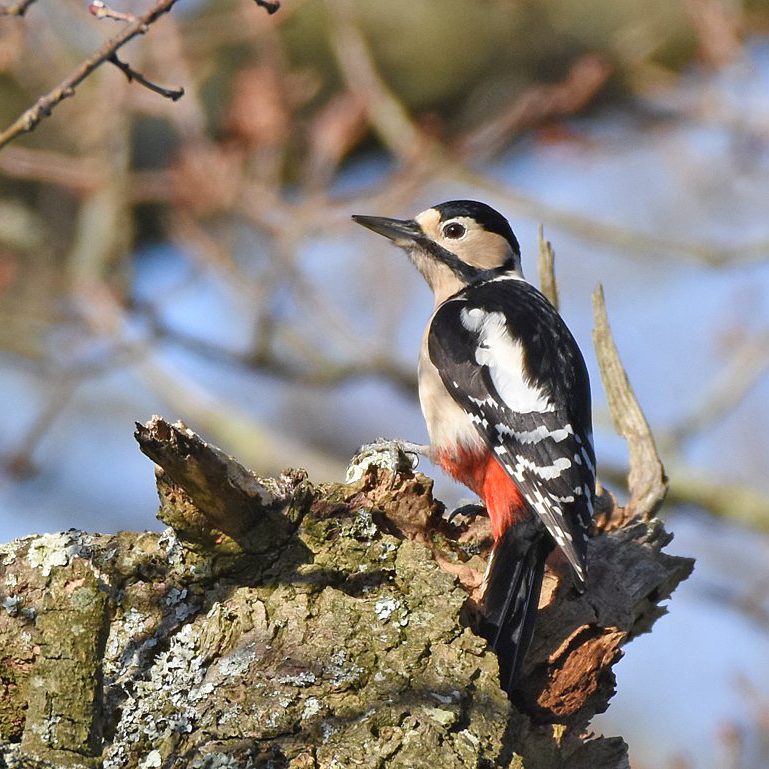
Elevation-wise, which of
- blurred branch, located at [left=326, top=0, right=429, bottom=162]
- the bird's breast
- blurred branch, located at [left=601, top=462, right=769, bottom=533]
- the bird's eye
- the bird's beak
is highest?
blurred branch, located at [left=326, top=0, right=429, bottom=162]

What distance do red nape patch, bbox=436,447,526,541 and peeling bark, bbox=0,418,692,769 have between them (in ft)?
1.80

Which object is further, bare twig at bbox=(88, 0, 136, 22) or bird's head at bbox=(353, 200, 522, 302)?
bird's head at bbox=(353, 200, 522, 302)

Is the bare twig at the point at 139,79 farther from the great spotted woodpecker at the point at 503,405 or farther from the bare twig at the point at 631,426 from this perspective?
the bare twig at the point at 631,426

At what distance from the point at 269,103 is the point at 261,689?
3538mm

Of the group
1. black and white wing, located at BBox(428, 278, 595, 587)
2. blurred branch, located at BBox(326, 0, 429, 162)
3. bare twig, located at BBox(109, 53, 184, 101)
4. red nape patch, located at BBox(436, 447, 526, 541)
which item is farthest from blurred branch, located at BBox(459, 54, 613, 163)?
bare twig, located at BBox(109, 53, 184, 101)

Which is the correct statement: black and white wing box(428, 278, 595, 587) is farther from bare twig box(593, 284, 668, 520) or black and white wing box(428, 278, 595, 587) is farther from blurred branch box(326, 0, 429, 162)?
blurred branch box(326, 0, 429, 162)

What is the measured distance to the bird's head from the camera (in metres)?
4.89

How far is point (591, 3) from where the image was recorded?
6.77 metres

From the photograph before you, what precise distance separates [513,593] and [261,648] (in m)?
0.75

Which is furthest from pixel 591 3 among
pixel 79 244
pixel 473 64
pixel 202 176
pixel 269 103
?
pixel 79 244

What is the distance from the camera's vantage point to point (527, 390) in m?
3.98

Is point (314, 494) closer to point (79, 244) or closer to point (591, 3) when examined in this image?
point (79, 244)

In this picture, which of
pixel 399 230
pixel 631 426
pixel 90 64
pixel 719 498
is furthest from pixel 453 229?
pixel 90 64

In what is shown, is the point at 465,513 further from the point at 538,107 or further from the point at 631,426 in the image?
the point at 538,107
